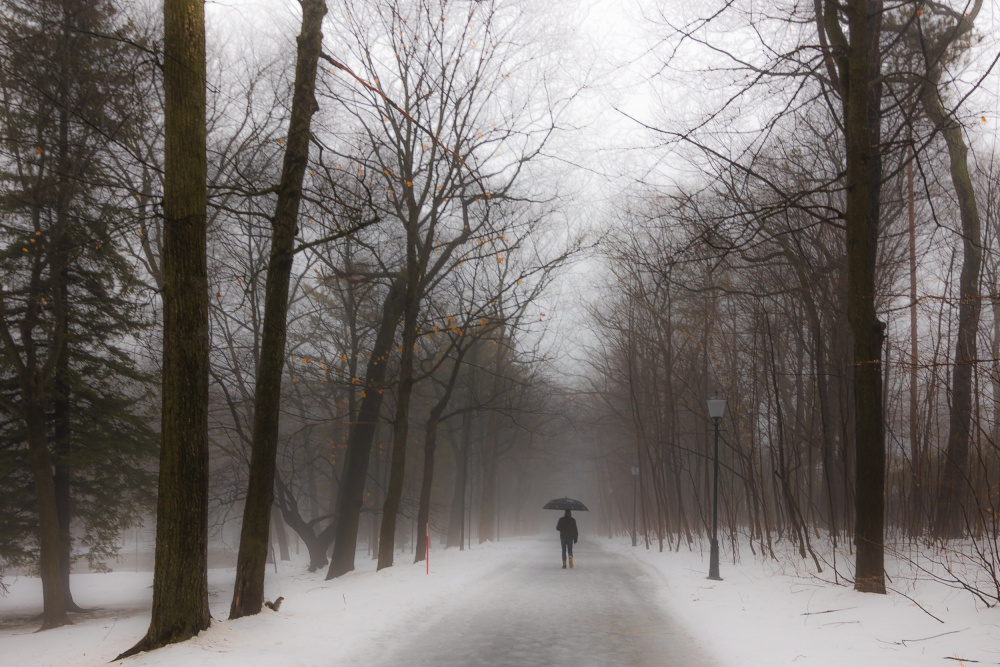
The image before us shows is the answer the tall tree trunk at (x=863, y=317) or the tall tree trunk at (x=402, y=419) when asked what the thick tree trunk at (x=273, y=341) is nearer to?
the tall tree trunk at (x=863, y=317)

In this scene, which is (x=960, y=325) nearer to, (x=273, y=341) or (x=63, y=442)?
(x=273, y=341)

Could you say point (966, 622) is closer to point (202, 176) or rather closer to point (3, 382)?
point (202, 176)

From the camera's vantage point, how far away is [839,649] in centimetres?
771

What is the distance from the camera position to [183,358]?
775 cm

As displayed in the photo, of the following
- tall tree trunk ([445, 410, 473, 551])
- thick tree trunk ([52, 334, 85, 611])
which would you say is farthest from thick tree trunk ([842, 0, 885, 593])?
tall tree trunk ([445, 410, 473, 551])

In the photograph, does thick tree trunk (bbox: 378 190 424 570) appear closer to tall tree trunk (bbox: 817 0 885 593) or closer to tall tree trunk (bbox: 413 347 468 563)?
tall tree trunk (bbox: 413 347 468 563)

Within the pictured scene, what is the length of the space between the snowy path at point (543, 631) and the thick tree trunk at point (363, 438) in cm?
551

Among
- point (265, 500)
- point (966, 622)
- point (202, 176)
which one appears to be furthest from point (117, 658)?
point (966, 622)

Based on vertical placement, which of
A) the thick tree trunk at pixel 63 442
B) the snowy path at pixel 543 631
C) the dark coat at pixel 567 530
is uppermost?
the thick tree trunk at pixel 63 442

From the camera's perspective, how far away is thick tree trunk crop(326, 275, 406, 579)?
19.7 m

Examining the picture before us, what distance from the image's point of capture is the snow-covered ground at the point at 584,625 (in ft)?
24.3

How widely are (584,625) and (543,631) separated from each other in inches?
33.1

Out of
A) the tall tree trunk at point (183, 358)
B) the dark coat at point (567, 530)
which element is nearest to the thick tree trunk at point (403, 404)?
the dark coat at point (567, 530)

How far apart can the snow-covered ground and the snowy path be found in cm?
3
